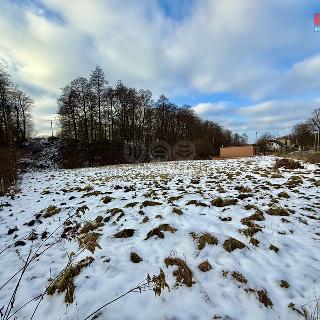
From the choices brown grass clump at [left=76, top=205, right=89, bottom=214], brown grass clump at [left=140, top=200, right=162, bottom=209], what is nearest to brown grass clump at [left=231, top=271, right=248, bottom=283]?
brown grass clump at [left=140, top=200, right=162, bottom=209]

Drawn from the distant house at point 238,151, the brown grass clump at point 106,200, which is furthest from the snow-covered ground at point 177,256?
the distant house at point 238,151

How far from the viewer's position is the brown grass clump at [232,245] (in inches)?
181

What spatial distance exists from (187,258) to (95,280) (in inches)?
58.4

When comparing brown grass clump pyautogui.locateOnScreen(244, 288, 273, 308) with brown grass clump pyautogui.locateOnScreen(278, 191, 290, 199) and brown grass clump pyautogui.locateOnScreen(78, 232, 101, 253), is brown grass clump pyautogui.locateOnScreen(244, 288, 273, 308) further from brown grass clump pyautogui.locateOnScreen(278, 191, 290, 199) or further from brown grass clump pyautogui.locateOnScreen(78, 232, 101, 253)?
brown grass clump pyautogui.locateOnScreen(278, 191, 290, 199)

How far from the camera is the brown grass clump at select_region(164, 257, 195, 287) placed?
3.75m

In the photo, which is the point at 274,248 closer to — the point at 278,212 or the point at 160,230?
the point at 278,212

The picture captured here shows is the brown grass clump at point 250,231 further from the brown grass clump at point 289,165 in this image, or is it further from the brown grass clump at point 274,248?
the brown grass clump at point 289,165

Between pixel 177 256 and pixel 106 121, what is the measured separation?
132 feet

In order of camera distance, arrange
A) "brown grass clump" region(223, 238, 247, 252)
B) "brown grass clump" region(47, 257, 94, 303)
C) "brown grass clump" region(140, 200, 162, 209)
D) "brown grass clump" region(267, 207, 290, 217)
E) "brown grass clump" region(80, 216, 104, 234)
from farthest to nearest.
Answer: "brown grass clump" region(140, 200, 162, 209), "brown grass clump" region(267, 207, 290, 217), "brown grass clump" region(80, 216, 104, 234), "brown grass clump" region(223, 238, 247, 252), "brown grass clump" region(47, 257, 94, 303)

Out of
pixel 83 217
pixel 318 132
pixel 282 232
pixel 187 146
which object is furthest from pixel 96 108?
pixel 318 132

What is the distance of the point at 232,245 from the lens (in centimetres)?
464

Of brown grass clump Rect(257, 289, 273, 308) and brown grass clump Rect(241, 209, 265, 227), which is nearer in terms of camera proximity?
brown grass clump Rect(257, 289, 273, 308)

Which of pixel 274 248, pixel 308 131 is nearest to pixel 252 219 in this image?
pixel 274 248

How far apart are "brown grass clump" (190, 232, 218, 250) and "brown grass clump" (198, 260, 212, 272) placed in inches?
20.6
